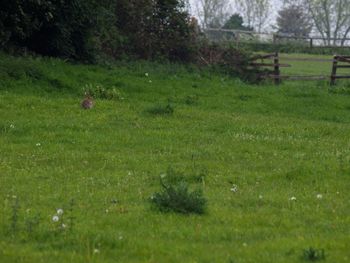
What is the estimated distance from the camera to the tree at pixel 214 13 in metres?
77.0

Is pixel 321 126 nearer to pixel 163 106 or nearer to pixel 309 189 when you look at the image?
pixel 163 106

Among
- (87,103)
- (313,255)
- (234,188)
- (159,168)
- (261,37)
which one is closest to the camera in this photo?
(313,255)

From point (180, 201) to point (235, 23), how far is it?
71.4 m

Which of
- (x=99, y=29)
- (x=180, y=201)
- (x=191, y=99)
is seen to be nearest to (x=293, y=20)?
(x=99, y=29)

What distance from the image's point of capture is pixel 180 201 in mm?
8977

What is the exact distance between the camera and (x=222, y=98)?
74.3 ft

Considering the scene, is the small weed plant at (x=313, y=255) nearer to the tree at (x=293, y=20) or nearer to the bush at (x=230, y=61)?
the bush at (x=230, y=61)

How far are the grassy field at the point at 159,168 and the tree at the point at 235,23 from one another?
176ft

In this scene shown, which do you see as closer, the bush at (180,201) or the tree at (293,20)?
the bush at (180,201)

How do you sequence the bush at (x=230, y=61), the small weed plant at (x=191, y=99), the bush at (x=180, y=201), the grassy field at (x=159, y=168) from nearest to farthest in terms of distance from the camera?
1. the grassy field at (x=159, y=168)
2. the bush at (x=180, y=201)
3. the small weed plant at (x=191, y=99)
4. the bush at (x=230, y=61)

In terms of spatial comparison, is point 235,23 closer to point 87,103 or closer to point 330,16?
point 330,16

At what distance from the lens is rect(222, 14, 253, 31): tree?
77.1 metres

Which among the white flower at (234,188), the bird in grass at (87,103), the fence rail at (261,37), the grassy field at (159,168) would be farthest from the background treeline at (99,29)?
the fence rail at (261,37)

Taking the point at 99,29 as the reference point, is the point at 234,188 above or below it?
below
